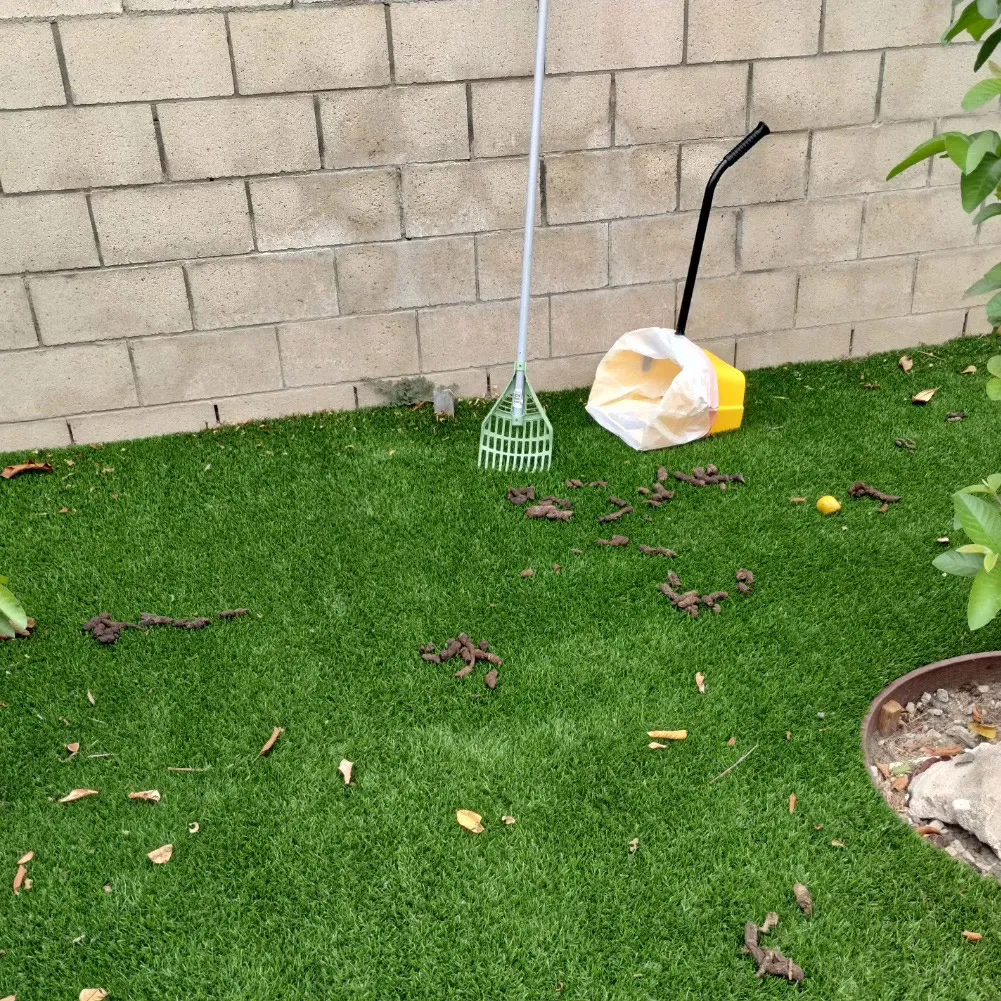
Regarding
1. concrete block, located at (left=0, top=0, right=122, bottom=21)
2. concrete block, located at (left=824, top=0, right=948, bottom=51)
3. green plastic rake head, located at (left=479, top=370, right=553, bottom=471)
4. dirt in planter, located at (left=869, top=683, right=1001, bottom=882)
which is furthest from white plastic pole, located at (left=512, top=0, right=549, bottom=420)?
dirt in planter, located at (left=869, top=683, right=1001, bottom=882)

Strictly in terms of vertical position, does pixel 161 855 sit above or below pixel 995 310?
below

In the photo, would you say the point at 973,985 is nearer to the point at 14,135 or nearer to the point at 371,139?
the point at 371,139

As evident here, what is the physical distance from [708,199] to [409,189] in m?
1.09

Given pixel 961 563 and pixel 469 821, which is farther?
pixel 469 821

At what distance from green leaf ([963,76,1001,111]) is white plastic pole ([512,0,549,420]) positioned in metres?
2.01

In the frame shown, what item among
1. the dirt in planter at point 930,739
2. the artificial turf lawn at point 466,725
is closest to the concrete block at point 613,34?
the artificial turf lawn at point 466,725

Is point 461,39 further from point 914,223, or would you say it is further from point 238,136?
point 914,223

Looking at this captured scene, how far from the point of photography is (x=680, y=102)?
360cm

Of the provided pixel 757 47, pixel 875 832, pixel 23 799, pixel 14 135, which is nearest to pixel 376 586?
pixel 23 799

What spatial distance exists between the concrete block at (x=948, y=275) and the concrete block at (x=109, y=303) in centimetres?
306

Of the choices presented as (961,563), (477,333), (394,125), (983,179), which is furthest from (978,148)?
(477,333)

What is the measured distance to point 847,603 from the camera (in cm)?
264

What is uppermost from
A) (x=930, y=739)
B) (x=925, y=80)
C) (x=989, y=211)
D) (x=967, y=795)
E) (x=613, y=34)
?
(x=613, y=34)

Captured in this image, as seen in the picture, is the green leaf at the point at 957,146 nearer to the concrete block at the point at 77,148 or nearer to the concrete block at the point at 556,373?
the concrete block at the point at 556,373
